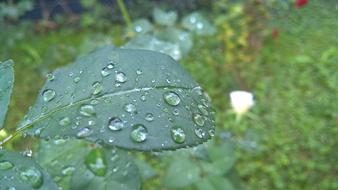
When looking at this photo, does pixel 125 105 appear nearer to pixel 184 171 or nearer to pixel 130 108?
pixel 130 108

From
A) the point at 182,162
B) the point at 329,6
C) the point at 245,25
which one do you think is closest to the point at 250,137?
the point at 182,162

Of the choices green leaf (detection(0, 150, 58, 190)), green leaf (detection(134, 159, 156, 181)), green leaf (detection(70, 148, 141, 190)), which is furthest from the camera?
green leaf (detection(134, 159, 156, 181))

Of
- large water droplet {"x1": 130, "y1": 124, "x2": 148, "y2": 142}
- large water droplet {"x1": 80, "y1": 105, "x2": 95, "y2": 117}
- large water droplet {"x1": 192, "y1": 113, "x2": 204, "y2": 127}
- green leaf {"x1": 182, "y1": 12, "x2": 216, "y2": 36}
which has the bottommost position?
green leaf {"x1": 182, "y1": 12, "x2": 216, "y2": 36}

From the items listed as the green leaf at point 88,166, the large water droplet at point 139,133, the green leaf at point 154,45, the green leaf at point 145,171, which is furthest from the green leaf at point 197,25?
the large water droplet at point 139,133

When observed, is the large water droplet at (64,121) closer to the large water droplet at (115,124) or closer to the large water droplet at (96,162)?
the large water droplet at (115,124)

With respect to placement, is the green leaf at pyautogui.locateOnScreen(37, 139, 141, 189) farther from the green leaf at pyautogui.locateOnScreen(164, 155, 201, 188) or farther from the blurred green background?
the green leaf at pyautogui.locateOnScreen(164, 155, 201, 188)

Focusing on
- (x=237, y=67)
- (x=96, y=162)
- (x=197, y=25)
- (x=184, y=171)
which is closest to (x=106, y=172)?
(x=96, y=162)

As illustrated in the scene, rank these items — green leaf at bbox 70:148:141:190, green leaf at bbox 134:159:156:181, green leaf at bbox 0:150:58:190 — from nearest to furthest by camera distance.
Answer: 1. green leaf at bbox 0:150:58:190
2. green leaf at bbox 70:148:141:190
3. green leaf at bbox 134:159:156:181

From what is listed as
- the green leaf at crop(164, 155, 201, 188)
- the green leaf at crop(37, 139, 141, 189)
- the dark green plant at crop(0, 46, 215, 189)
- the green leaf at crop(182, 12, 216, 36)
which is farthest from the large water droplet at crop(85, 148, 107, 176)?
the green leaf at crop(182, 12, 216, 36)
